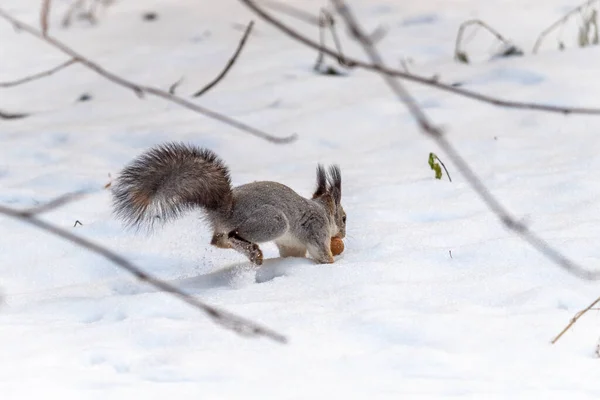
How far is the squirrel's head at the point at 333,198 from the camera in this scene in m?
3.66

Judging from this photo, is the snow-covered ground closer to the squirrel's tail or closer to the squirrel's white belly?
the squirrel's white belly

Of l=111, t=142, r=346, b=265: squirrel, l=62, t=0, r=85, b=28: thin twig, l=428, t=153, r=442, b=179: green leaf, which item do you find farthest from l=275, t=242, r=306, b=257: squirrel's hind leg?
l=62, t=0, r=85, b=28: thin twig

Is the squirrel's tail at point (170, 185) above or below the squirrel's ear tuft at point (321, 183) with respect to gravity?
above

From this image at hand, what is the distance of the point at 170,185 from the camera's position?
10.5 feet

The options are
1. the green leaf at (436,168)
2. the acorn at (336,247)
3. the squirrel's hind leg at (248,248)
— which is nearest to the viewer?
the squirrel's hind leg at (248,248)

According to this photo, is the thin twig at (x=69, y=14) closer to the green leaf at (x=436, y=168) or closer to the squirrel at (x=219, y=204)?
the green leaf at (x=436, y=168)

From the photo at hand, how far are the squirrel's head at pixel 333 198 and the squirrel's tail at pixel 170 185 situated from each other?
45cm

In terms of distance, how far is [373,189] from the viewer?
14.1 ft

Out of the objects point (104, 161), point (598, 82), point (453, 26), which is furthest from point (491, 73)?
point (104, 161)

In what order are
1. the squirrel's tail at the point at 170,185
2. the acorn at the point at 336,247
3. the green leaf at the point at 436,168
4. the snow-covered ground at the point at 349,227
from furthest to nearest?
1. the green leaf at the point at 436,168
2. the acorn at the point at 336,247
3. the squirrel's tail at the point at 170,185
4. the snow-covered ground at the point at 349,227

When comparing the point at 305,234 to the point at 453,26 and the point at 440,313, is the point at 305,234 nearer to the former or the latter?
the point at 440,313

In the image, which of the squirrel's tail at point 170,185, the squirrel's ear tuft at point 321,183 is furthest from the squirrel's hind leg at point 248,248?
the squirrel's ear tuft at point 321,183

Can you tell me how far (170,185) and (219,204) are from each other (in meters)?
0.20

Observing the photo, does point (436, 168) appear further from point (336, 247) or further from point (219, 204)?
point (219, 204)
